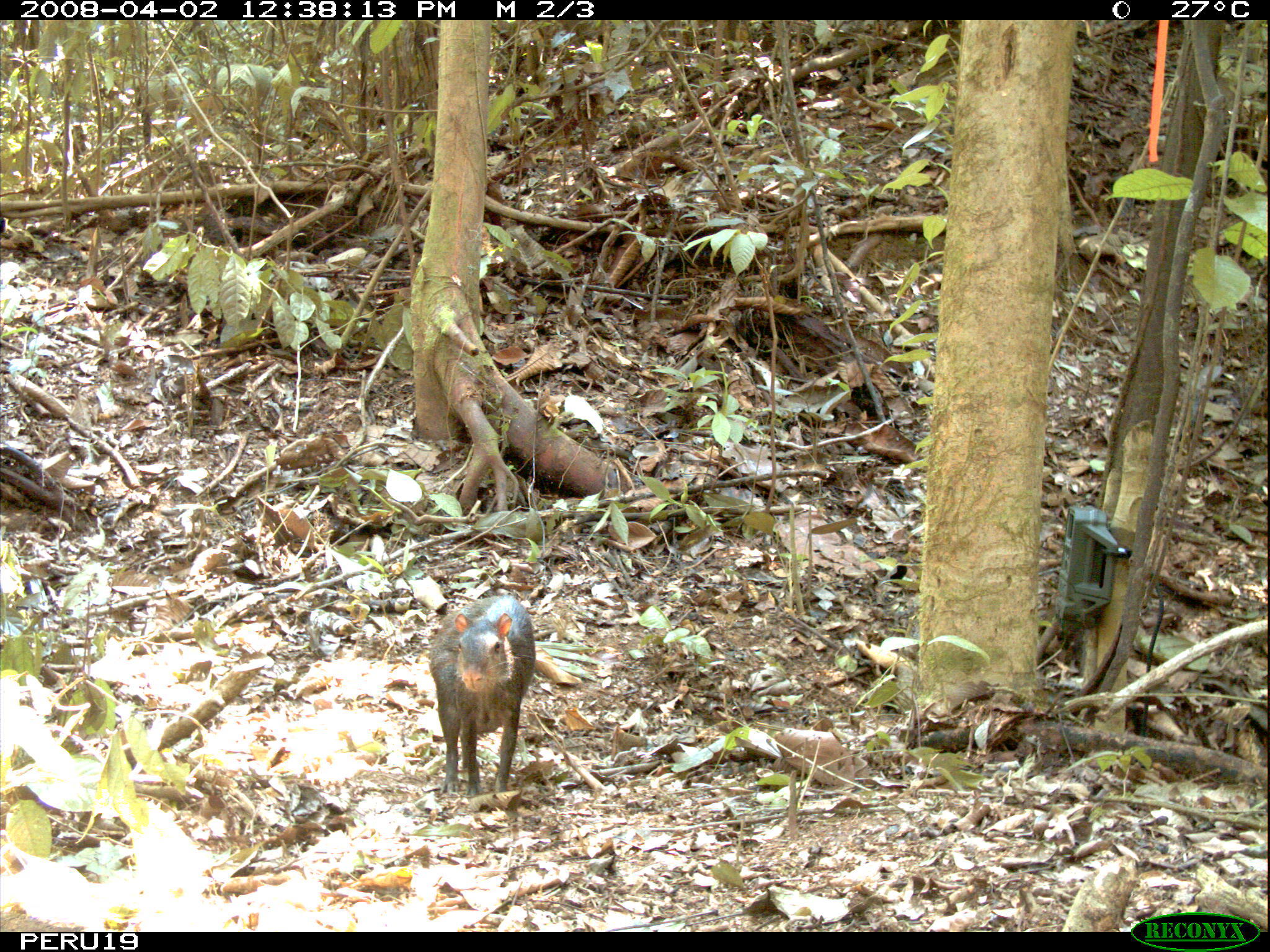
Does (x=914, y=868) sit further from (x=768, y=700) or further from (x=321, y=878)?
(x=768, y=700)

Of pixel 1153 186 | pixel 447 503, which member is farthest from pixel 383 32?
pixel 447 503

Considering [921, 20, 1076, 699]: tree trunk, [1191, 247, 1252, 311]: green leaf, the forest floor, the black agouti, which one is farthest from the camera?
the black agouti

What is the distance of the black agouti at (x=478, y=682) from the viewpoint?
3.19 m

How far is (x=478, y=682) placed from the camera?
3.16 metres

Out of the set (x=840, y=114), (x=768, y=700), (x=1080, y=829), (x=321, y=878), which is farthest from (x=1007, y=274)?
(x=840, y=114)

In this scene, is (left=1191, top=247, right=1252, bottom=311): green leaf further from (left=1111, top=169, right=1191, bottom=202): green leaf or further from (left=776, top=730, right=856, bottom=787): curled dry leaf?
(left=776, top=730, right=856, bottom=787): curled dry leaf

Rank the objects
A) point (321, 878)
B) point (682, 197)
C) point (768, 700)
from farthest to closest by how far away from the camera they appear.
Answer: point (682, 197), point (768, 700), point (321, 878)

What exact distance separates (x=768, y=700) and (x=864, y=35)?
4649mm

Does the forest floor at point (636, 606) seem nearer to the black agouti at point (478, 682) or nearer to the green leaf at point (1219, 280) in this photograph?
the black agouti at point (478, 682)

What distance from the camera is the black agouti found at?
319 centimetres

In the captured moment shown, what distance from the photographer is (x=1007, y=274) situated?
281cm

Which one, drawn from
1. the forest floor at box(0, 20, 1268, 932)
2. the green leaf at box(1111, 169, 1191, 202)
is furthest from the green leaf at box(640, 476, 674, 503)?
the green leaf at box(1111, 169, 1191, 202)

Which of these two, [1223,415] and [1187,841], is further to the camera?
[1223,415]
